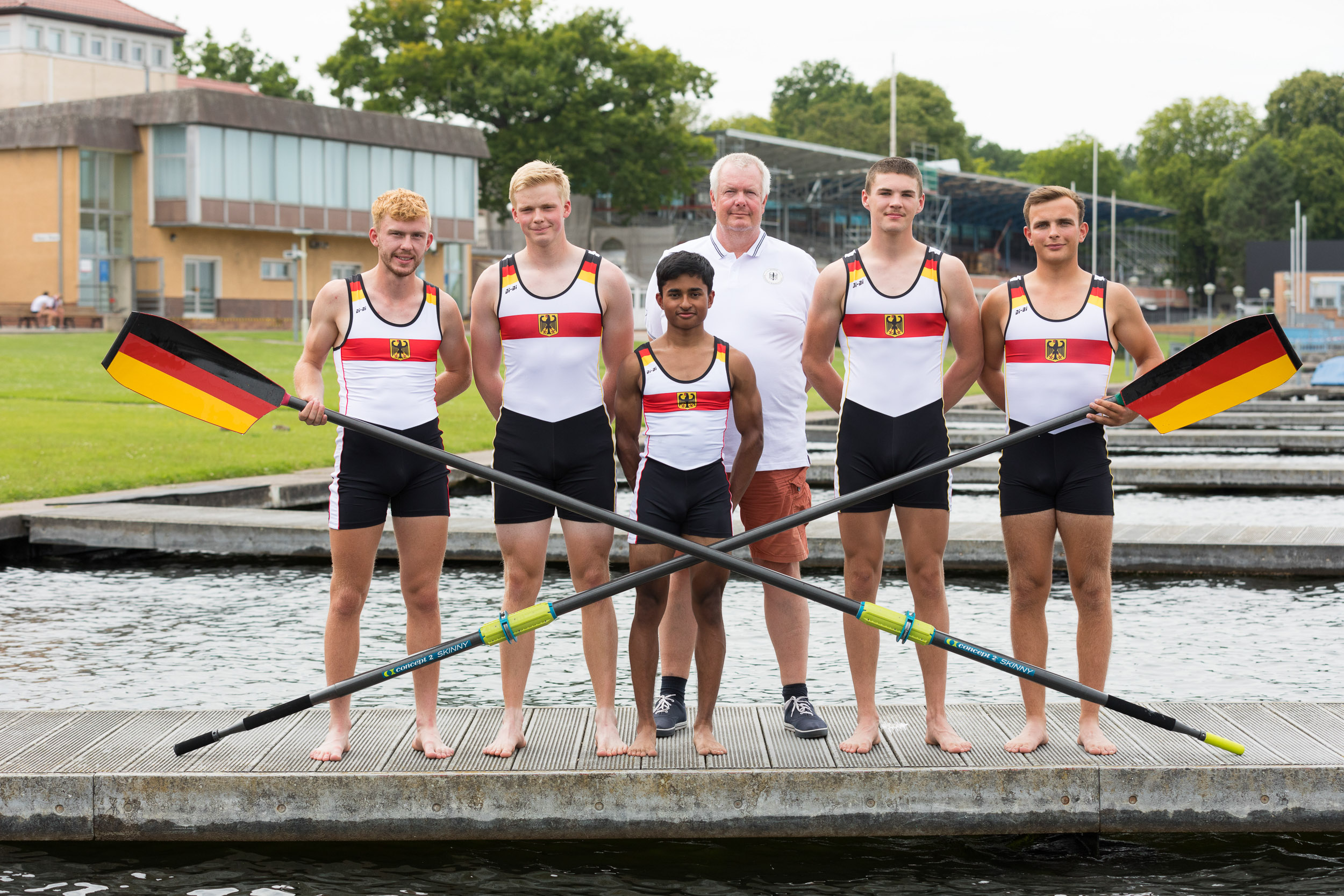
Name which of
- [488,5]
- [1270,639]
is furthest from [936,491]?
[488,5]

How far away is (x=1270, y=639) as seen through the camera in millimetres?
8648

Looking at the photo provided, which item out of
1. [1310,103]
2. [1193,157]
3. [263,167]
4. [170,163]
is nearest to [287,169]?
[263,167]

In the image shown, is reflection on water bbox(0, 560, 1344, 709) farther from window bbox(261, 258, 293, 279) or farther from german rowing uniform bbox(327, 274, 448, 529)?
window bbox(261, 258, 293, 279)

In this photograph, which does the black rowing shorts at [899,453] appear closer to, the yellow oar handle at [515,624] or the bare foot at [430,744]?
the yellow oar handle at [515,624]

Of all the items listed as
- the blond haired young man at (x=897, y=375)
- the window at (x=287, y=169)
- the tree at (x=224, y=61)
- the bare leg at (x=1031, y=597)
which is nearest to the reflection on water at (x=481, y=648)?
the bare leg at (x=1031, y=597)

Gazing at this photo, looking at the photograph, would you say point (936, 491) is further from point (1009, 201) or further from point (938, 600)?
point (1009, 201)

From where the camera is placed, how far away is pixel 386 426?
212 inches

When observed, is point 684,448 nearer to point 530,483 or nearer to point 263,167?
point 530,483

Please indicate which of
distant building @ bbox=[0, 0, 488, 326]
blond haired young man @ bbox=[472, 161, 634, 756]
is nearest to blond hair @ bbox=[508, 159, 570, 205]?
blond haired young man @ bbox=[472, 161, 634, 756]

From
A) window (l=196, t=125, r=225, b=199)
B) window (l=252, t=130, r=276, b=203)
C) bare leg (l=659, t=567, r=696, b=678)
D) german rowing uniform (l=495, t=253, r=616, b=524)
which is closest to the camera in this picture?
german rowing uniform (l=495, t=253, r=616, b=524)

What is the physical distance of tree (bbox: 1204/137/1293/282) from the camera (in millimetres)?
97875

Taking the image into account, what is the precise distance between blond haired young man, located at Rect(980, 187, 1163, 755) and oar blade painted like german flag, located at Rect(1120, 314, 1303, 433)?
91 millimetres

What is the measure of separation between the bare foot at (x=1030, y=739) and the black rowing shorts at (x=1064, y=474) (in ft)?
2.73

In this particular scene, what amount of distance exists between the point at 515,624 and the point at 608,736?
0.62 meters
